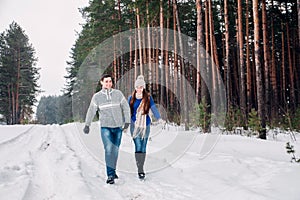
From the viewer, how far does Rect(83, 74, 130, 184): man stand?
4.74 m

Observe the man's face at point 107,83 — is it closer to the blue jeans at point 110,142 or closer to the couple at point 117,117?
the couple at point 117,117

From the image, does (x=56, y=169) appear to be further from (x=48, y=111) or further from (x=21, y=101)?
(x=48, y=111)

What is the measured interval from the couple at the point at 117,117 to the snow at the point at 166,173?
38 centimetres

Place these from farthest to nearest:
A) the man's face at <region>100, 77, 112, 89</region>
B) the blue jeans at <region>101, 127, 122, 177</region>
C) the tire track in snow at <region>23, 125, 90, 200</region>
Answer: the man's face at <region>100, 77, 112, 89</region> → the blue jeans at <region>101, 127, 122, 177</region> → the tire track in snow at <region>23, 125, 90, 200</region>

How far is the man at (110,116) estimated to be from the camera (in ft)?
15.6

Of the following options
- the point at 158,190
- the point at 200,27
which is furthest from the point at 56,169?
the point at 200,27

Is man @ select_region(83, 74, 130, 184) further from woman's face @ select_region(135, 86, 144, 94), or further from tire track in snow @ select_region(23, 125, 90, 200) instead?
tire track in snow @ select_region(23, 125, 90, 200)

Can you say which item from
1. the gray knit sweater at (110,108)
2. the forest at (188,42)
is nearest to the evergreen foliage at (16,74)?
the forest at (188,42)

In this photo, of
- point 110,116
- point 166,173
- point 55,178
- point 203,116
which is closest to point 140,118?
point 110,116

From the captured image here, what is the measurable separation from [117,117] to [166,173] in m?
1.51

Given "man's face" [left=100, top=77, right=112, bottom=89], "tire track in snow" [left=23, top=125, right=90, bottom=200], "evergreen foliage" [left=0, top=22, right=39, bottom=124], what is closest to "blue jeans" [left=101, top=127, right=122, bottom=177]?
"tire track in snow" [left=23, top=125, right=90, bottom=200]

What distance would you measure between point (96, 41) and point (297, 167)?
22.0 m

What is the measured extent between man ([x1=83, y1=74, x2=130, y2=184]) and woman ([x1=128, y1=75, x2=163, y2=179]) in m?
0.20

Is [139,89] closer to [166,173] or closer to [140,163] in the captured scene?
[140,163]
